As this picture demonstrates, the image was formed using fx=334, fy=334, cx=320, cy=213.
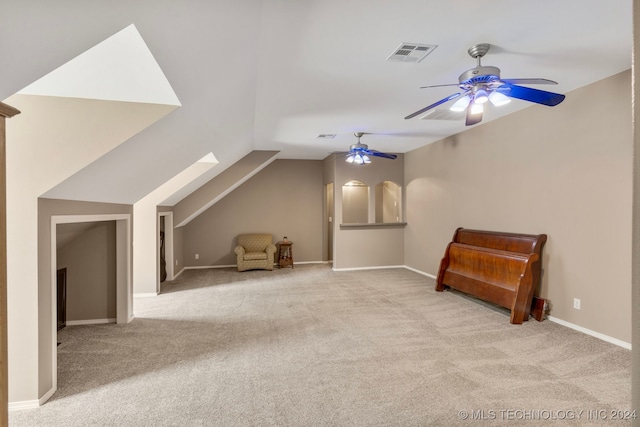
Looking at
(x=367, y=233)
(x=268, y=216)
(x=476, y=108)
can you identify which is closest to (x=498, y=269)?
(x=476, y=108)

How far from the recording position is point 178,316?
168 inches

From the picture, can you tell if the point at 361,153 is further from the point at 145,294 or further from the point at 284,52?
the point at 145,294

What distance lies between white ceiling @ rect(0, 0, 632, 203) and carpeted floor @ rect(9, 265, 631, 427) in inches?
61.7

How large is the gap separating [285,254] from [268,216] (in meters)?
1.02

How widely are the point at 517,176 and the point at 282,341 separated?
3662 mm

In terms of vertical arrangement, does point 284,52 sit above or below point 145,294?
above

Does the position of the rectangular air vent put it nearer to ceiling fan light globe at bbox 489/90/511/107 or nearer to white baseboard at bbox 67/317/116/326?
ceiling fan light globe at bbox 489/90/511/107

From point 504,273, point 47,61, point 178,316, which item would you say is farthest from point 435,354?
point 47,61

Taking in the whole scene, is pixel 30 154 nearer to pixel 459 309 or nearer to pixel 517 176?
pixel 459 309

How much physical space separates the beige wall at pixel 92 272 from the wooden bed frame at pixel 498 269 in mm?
4634

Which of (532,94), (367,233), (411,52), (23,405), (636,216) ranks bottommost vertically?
(23,405)

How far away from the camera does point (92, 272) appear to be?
12.8ft

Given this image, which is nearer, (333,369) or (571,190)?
(333,369)

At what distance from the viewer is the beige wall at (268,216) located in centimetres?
773
